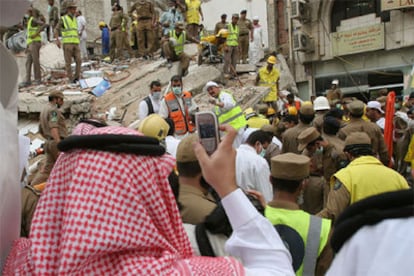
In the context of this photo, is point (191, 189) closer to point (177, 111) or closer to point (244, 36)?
point (177, 111)

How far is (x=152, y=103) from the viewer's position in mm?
7613

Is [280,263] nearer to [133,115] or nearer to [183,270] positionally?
[183,270]

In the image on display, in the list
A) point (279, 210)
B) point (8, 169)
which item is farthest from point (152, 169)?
point (279, 210)

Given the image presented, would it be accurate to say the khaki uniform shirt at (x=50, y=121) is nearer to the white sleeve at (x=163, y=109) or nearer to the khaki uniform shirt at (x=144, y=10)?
the white sleeve at (x=163, y=109)

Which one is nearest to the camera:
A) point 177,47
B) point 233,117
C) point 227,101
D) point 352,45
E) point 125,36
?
point 233,117

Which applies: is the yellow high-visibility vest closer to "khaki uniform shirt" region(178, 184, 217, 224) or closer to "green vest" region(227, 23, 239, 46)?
"green vest" region(227, 23, 239, 46)

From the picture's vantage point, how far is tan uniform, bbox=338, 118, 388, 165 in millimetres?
5707

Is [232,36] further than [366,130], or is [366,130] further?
[232,36]

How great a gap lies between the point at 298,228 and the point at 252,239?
1.21 metres

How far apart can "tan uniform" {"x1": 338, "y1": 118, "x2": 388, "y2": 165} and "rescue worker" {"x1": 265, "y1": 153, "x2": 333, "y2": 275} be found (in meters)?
3.11

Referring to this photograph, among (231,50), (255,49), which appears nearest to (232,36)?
(231,50)


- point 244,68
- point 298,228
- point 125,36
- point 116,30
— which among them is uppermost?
point 116,30

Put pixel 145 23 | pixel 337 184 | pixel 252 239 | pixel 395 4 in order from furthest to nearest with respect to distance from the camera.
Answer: pixel 395 4 → pixel 145 23 → pixel 337 184 → pixel 252 239

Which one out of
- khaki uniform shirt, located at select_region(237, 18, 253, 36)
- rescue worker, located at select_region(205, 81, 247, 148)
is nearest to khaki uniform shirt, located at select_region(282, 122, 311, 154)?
rescue worker, located at select_region(205, 81, 247, 148)
